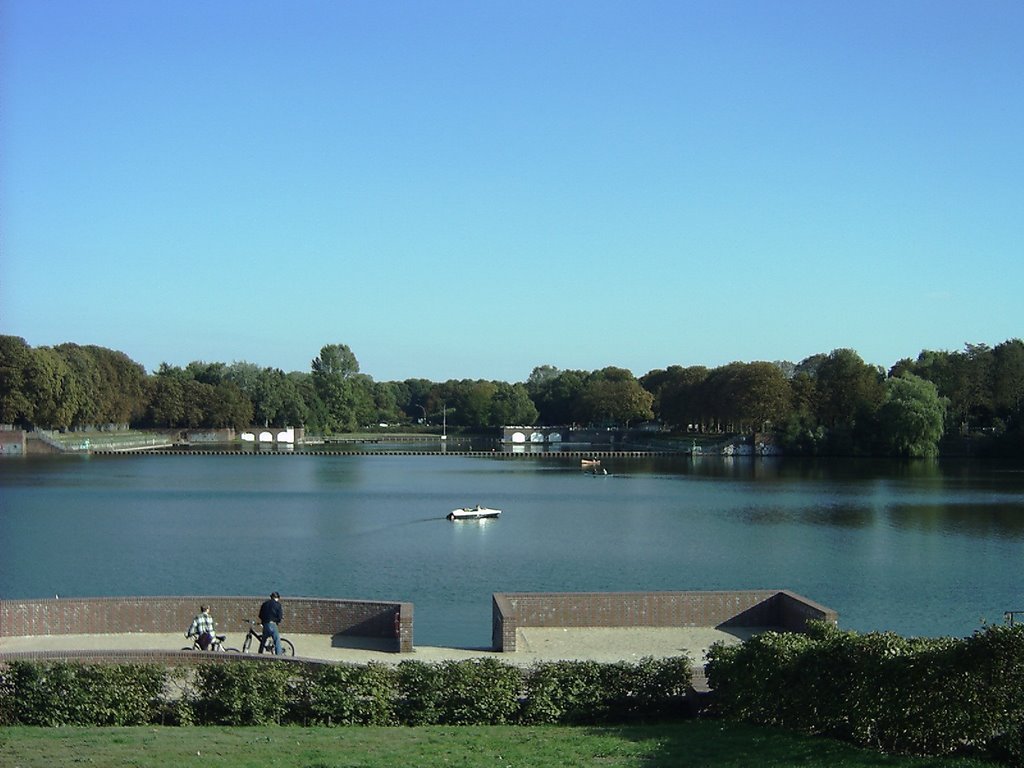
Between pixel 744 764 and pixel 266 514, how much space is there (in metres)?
52.5

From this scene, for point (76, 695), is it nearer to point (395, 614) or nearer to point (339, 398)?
point (395, 614)

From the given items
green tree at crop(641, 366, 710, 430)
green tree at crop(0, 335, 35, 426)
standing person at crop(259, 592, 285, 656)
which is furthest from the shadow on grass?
green tree at crop(641, 366, 710, 430)

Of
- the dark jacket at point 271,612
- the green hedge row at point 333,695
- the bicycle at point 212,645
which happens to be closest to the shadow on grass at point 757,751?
the green hedge row at point 333,695

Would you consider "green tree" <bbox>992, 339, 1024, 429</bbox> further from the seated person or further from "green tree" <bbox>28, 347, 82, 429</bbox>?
the seated person

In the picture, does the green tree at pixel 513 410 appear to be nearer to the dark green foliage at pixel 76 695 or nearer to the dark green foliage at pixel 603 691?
the dark green foliage at pixel 603 691

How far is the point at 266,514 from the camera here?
6103 cm

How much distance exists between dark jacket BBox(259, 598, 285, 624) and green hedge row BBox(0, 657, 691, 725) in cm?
572

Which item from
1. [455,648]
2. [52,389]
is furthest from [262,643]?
[52,389]

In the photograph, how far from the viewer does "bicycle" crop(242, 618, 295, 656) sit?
67.8 feet

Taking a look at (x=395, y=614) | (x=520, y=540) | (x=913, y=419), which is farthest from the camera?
(x=913, y=419)

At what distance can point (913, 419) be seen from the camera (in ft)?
366

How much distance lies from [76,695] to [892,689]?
32.2 ft

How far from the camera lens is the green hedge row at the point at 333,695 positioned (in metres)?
14.2

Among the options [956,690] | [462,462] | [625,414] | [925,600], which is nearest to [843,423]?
[462,462]
